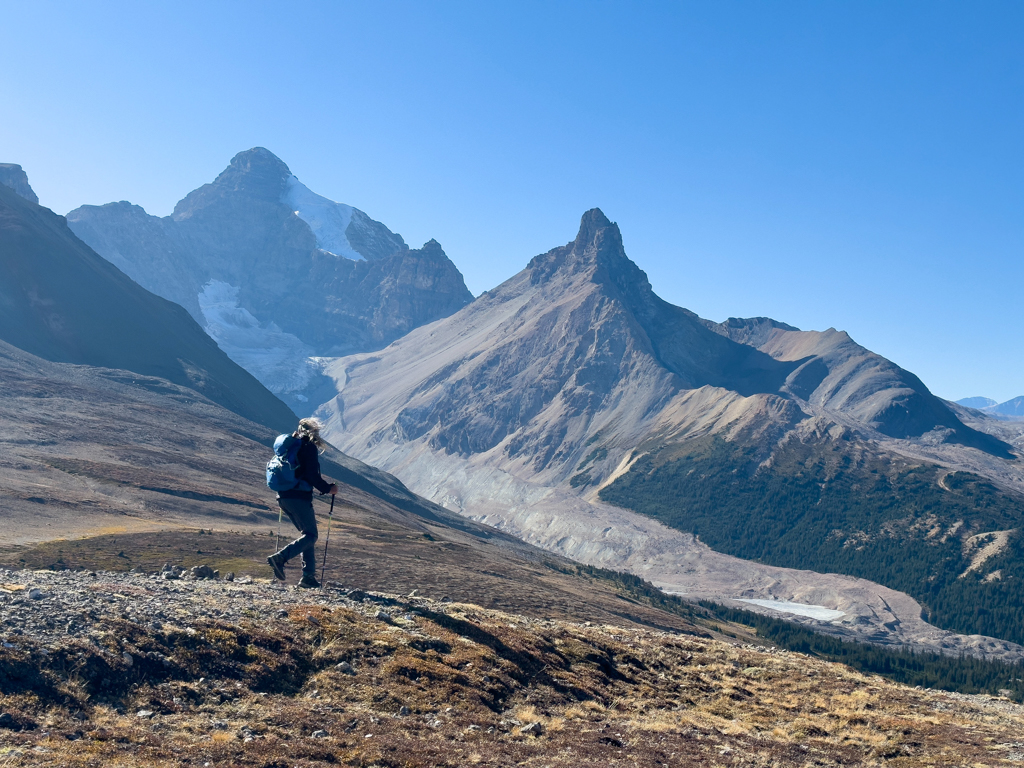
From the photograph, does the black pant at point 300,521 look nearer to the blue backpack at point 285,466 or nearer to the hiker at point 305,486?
the hiker at point 305,486

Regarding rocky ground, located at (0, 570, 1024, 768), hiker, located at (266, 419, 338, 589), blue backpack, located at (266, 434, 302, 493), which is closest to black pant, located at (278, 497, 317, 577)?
hiker, located at (266, 419, 338, 589)

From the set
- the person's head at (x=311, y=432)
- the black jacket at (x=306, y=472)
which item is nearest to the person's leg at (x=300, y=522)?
the black jacket at (x=306, y=472)

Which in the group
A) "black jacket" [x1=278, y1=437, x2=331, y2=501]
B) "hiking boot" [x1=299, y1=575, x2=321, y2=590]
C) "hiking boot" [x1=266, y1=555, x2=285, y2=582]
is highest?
"black jacket" [x1=278, y1=437, x2=331, y2=501]

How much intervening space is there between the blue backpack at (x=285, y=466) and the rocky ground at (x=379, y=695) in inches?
142

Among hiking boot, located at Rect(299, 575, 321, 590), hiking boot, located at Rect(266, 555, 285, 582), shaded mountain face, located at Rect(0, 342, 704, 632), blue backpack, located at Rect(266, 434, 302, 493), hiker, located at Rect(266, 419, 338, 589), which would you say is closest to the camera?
blue backpack, located at Rect(266, 434, 302, 493)

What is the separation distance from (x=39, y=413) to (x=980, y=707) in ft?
622

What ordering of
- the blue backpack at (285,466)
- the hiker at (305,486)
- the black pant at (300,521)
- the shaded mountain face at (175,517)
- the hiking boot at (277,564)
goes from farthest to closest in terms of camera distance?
the shaded mountain face at (175,517) → the hiking boot at (277,564) → the black pant at (300,521) → the hiker at (305,486) → the blue backpack at (285,466)

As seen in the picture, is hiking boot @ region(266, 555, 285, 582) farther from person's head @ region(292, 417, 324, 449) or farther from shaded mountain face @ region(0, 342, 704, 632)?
shaded mountain face @ region(0, 342, 704, 632)

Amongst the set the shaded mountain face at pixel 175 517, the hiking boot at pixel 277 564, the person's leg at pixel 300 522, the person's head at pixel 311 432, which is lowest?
the shaded mountain face at pixel 175 517

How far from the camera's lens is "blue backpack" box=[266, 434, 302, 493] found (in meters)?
22.9

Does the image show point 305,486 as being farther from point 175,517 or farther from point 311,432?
point 175,517

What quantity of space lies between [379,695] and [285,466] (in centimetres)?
809

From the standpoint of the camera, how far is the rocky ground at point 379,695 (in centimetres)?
1407

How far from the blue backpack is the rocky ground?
3.60m
